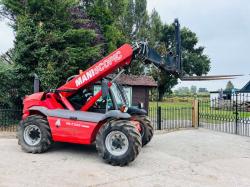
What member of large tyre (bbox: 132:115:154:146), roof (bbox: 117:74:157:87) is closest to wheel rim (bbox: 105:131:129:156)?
large tyre (bbox: 132:115:154:146)

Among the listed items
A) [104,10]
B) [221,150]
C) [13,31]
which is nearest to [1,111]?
[13,31]

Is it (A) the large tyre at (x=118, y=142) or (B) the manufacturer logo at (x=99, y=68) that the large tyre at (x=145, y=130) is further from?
(B) the manufacturer logo at (x=99, y=68)

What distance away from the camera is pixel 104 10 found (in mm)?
20406

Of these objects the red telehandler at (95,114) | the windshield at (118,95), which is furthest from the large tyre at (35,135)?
the windshield at (118,95)

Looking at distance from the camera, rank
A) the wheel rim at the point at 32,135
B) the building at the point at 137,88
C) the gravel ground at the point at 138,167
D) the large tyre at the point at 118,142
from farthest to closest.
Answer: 1. the building at the point at 137,88
2. the wheel rim at the point at 32,135
3. the large tyre at the point at 118,142
4. the gravel ground at the point at 138,167

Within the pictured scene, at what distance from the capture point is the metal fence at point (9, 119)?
11953 millimetres

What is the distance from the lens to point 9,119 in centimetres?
1233

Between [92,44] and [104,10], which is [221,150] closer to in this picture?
[92,44]

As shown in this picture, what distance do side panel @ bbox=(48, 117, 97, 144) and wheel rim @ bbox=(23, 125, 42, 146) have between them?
0.50 metres

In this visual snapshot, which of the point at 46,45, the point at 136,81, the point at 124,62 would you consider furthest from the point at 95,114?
the point at 136,81

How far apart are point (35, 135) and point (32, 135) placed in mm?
93

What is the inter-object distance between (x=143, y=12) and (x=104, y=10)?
72.6 feet

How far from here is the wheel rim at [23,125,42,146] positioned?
26.1ft

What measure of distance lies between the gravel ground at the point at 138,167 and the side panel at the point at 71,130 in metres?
0.48
